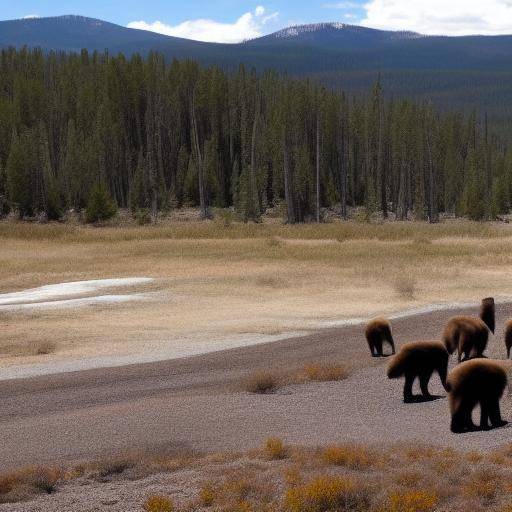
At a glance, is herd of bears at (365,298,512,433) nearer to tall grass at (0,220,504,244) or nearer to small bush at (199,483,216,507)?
small bush at (199,483,216,507)

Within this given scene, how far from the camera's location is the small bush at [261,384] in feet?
45.1

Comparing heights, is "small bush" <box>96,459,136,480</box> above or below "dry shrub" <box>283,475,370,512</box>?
below

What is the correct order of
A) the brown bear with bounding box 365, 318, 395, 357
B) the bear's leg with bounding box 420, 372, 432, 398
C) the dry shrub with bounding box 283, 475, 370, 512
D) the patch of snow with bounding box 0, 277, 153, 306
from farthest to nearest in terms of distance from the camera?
1. the patch of snow with bounding box 0, 277, 153, 306
2. the brown bear with bounding box 365, 318, 395, 357
3. the bear's leg with bounding box 420, 372, 432, 398
4. the dry shrub with bounding box 283, 475, 370, 512

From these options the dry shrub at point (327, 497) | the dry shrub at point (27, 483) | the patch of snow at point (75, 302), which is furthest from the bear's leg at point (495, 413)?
the patch of snow at point (75, 302)

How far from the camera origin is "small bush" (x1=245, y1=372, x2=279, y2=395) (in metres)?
13.7

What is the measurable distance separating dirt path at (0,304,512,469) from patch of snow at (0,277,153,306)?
12.5 m

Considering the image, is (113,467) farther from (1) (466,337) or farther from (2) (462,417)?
(1) (466,337)

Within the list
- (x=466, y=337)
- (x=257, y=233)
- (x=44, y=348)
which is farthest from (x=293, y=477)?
(x=257, y=233)

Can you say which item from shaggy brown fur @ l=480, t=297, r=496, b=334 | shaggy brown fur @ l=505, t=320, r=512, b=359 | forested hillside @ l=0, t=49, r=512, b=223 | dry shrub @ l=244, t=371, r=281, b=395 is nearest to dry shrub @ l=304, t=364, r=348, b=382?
dry shrub @ l=244, t=371, r=281, b=395

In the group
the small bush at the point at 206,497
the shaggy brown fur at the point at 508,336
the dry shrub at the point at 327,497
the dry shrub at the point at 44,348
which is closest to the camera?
the dry shrub at the point at 327,497

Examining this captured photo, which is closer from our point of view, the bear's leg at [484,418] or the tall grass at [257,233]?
the bear's leg at [484,418]

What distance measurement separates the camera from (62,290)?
98.3 feet

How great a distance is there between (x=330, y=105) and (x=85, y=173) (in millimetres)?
28520

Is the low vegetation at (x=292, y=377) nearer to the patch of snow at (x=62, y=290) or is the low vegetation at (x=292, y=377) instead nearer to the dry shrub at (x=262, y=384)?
the dry shrub at (x=262, y=384)
